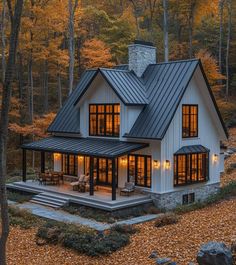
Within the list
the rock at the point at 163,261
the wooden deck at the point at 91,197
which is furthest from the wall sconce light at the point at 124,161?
the rock at the point at 163,261

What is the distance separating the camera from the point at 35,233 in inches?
555

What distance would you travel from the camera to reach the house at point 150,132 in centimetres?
1777

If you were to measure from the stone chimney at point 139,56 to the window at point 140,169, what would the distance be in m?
4.85

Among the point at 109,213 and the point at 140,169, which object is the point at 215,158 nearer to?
the point at 140,169

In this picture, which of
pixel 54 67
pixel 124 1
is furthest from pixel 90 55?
pixel 124 1

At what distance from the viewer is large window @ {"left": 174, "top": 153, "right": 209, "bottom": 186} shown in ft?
60.2

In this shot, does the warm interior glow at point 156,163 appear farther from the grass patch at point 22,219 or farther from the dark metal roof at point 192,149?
the grass patch at point 22,219

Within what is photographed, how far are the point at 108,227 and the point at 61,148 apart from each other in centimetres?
628

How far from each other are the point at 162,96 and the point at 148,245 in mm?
8403

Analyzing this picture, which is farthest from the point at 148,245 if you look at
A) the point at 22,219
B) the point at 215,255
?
the point at 22,219

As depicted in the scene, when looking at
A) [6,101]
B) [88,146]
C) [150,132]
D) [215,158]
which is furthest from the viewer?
[215,158]

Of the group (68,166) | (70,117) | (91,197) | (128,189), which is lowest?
(91,197)

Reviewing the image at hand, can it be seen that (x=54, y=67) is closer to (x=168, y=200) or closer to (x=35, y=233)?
(x=168, y=200)

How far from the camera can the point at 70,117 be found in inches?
870
